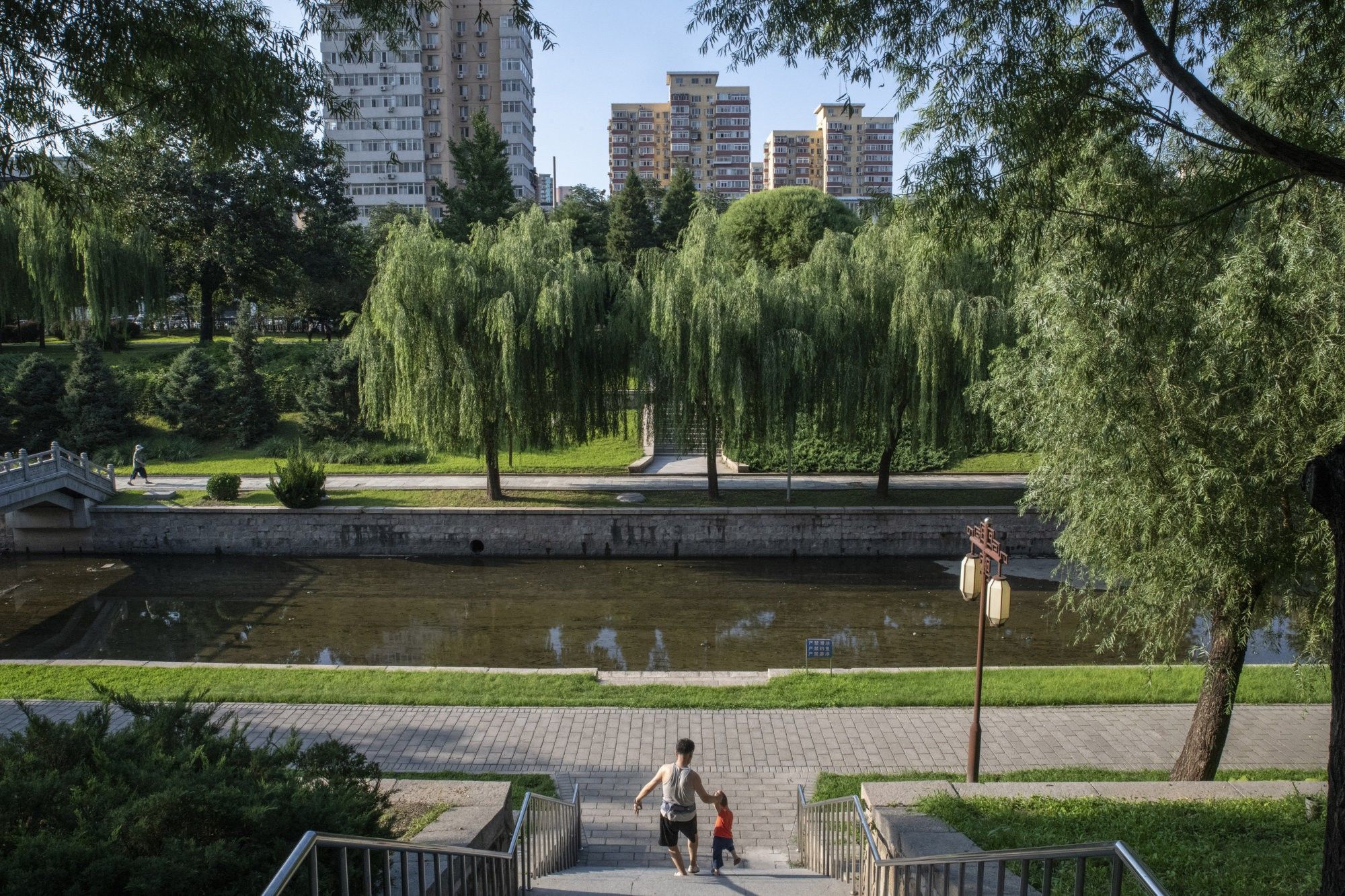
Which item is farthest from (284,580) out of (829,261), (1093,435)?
(1093,435)

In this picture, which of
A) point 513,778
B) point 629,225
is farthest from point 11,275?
point 513,778

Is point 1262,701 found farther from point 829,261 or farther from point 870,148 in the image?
point 870,148

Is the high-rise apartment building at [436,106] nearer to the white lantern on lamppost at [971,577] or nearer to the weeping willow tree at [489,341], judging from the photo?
the weeping willow tree at [489,341]

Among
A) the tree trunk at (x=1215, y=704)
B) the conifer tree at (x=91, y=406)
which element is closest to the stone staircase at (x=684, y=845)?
the tree trunk at (x=1215, y=704)

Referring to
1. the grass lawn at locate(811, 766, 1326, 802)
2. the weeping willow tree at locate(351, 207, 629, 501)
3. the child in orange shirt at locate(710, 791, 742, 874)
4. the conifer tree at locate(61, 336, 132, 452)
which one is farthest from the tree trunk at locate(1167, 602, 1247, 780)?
the conifer tree at locate(61, 336, 132, 452)

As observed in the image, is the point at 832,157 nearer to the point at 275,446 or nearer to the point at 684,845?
the point at 275,446

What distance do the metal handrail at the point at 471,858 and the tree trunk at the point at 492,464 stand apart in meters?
14.8

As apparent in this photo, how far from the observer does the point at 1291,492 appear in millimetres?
8102

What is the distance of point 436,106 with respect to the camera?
61.0 meters

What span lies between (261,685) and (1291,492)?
11.9 m

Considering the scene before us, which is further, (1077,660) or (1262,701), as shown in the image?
(1077,660)

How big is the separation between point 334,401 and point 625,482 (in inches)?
418

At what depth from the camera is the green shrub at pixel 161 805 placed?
3777 mm

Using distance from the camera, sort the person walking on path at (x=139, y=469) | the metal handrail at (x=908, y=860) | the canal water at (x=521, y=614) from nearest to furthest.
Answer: the metal handrail at (x=908, y=860), the canal water at (x=521, y=614), the person walking on path at (x=139, y=469)
